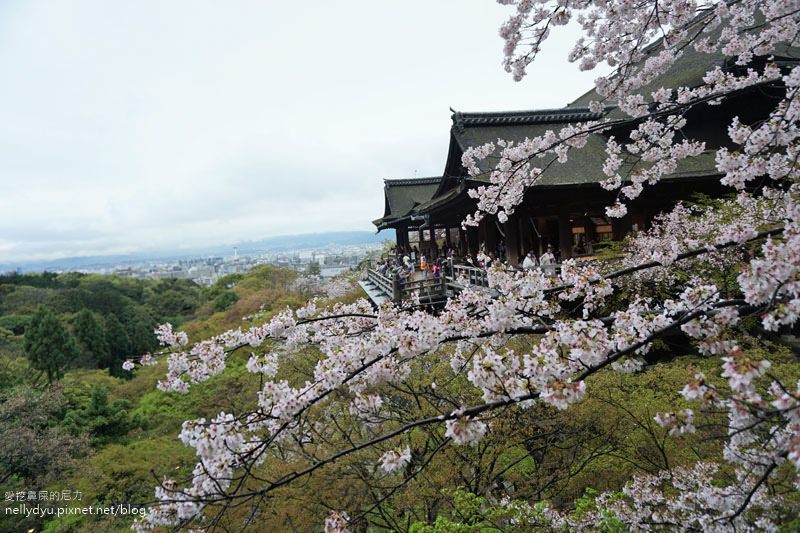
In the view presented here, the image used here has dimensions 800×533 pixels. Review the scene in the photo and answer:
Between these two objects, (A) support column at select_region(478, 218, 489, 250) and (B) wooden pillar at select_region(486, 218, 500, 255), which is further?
(A) support column at select_region(478, 218, 489, 250)

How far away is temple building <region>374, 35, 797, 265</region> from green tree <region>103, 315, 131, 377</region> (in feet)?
88.7

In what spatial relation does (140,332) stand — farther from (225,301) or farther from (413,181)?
(413,181)

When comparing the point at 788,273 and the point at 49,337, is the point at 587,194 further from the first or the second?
the point at 49,337

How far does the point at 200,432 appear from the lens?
2.59 meters

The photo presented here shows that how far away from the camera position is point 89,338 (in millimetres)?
27141

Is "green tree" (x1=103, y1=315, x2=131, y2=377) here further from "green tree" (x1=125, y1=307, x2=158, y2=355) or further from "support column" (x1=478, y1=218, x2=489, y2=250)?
"support column" (x1=478, y1=218, x2=489, y2=250)

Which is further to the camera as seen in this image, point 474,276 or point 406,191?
point 406,191

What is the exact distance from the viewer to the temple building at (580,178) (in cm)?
1023

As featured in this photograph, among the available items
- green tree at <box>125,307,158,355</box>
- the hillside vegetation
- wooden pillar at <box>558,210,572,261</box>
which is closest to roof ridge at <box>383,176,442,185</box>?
the hillside vegetation

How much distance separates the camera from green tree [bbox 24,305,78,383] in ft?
66.3

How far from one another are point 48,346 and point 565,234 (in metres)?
24.8

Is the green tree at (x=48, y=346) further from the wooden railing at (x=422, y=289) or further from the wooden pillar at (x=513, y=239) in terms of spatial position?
the wooden pillar at (x=513, y=239)

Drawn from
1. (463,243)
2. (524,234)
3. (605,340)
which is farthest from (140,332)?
(605,340)

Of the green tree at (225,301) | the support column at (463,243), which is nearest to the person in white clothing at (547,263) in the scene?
the support column at (463,243)
